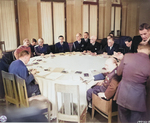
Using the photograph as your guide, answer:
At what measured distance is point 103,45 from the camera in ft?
9.81

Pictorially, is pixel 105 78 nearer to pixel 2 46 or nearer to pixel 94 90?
pixel 94 90

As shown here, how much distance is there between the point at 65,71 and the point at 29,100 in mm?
831

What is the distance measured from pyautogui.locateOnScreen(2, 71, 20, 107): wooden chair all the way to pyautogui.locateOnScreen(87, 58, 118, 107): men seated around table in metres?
1.08

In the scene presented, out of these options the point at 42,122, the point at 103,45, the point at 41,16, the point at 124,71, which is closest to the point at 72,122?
the point at 42,122

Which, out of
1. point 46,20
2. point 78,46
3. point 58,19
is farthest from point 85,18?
point 78,46

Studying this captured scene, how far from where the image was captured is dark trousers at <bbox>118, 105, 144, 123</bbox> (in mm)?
2175

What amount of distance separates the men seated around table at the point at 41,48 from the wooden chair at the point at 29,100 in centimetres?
71

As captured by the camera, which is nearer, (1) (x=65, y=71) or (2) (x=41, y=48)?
(1) (x=65, y=71)

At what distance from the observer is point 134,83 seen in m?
2.03

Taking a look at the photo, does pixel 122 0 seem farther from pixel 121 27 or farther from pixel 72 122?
pixel 72 122

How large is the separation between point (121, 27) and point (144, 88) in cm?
101

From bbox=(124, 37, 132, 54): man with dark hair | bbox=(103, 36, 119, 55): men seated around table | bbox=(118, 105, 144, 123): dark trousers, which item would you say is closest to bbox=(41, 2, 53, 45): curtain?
bbox=(103, 36, 119, 55): men seated around table

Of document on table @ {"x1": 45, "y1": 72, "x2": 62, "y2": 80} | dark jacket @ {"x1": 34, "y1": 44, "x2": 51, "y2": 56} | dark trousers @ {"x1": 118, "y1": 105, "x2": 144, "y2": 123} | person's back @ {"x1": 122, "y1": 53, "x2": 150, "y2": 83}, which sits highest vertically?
dark jacket @ {"x1": 34, "y1": 44, "x2": 51, "y2": 56}

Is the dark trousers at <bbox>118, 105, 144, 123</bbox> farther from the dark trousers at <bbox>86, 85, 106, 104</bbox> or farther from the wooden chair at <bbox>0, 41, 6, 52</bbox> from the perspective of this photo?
the wooden chair at <bbox>0, 41, 6, 52</bbox>
